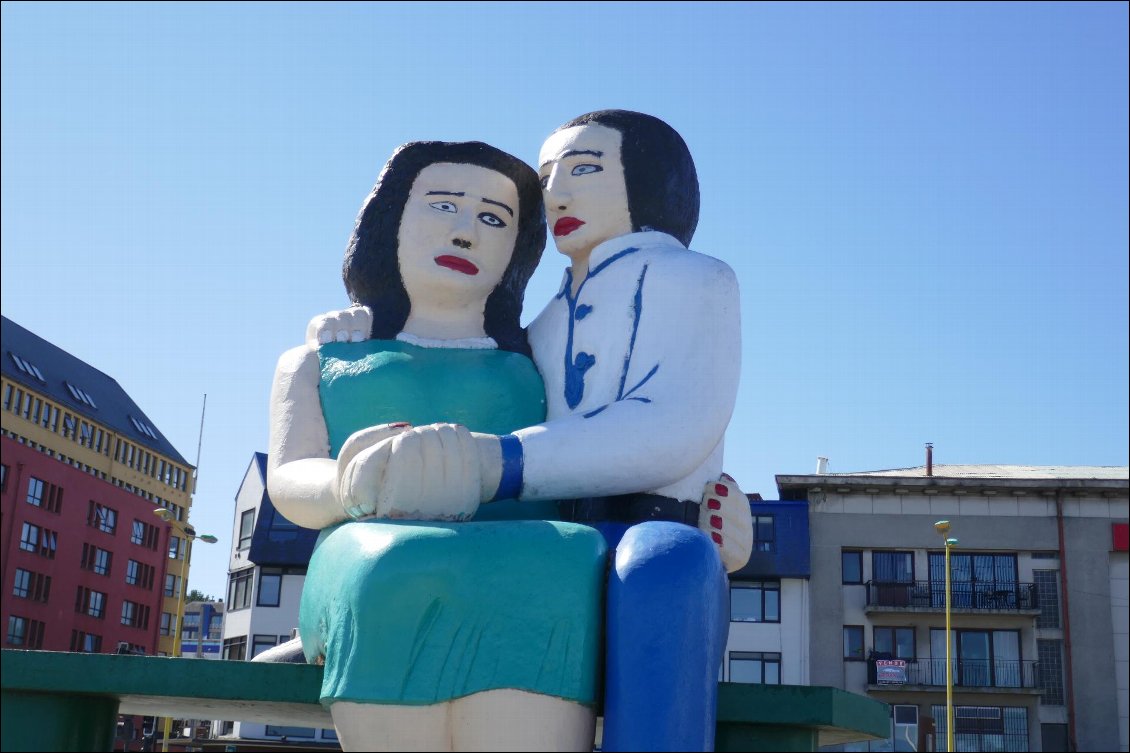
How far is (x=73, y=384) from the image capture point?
166 ft

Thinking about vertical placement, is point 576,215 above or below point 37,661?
above

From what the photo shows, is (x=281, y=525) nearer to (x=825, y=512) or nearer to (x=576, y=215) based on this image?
(x=825, y=512)

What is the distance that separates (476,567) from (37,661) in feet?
5.86

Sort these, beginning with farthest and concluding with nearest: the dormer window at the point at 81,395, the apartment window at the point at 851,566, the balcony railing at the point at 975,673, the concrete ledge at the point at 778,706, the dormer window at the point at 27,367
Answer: the dormer window at the point at 81,395 → the dormer window at the point at 27,367 → the apartment window at the point at 851,566 → the balcony railing at the point at 975,673 → the concrete ledge at the point at 778,706

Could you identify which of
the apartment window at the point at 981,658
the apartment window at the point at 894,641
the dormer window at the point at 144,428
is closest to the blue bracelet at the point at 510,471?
the apartment window at the point at 894,641

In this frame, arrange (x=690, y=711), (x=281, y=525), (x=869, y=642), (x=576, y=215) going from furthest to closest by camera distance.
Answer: (x=281, y=525) < (x=869, y=642) < (x=576, y=215) < (x=690, y=711)

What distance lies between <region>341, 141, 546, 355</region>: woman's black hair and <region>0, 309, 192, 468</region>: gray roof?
4334 centimetres

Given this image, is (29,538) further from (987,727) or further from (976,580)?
(987,727)

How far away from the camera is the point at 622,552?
400cm

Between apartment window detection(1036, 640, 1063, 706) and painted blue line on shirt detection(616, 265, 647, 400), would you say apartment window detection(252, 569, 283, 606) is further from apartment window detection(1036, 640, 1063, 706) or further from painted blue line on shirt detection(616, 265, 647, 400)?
painted blue line on shirt detection(616, 265, 647, 400)

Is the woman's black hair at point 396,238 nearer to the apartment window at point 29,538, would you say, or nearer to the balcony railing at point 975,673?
the balcony railing at point 975,673

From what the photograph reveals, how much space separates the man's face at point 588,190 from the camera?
512cm

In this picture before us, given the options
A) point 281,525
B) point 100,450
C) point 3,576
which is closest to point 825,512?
point 281,525

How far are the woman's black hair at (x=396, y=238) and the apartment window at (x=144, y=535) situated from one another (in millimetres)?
45656
